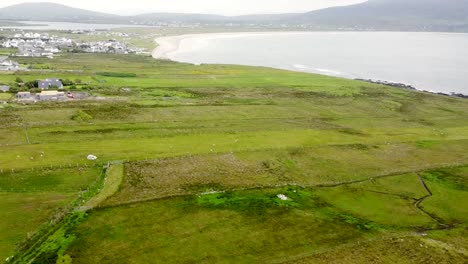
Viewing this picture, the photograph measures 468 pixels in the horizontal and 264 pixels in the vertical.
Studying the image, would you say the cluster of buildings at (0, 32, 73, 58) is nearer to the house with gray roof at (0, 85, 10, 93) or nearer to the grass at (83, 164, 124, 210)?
the house with gray roof at (0, 85, 10, 93)

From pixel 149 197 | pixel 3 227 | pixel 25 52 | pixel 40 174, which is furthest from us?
pixel 25 52

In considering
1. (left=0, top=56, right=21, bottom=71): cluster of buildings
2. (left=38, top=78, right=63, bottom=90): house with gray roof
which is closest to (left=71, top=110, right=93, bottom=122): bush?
(left=38, top=78, right=63, bottom=90): house with gray roof

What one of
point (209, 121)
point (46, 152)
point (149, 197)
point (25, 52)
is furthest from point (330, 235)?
A: point (25, 52)

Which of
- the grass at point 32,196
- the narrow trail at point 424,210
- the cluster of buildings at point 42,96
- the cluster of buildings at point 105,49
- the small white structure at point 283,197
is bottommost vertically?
the narrow trail at point 424,210

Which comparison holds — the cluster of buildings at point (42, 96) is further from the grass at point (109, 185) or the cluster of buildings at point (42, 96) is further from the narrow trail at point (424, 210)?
the narrow trail at point (424, 210)

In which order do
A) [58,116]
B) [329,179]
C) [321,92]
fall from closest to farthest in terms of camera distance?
[329,179]
[58,116]
[321,92]

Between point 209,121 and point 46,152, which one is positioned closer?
point 46,152

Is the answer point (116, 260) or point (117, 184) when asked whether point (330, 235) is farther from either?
point (117, 184)

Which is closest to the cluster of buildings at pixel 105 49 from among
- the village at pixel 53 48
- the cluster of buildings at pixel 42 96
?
the village at pixel 53 48

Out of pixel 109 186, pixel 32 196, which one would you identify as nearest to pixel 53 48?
pixel 109 186
